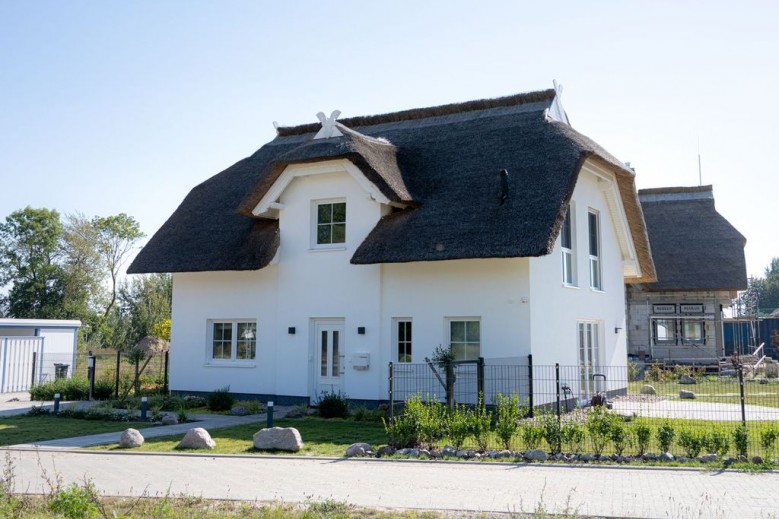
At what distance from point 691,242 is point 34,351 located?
88.9 ft

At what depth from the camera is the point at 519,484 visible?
9.07m

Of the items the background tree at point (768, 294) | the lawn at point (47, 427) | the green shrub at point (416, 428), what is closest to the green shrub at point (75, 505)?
the green shrub at point (416, 428)

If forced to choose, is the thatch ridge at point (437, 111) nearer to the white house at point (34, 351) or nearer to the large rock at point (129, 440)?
the white house at point (34, 351)

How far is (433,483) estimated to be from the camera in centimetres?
919

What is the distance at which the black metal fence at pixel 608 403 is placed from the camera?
1093 cm


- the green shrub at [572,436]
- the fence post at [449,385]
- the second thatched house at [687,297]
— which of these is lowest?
the green shrub at [572,436]

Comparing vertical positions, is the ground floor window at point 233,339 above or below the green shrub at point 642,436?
above

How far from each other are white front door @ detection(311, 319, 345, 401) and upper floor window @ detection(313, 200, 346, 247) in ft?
6.92

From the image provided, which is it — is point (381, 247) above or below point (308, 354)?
above

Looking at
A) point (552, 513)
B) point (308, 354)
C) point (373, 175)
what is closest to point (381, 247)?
point (373, 175)

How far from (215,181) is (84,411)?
8.78m

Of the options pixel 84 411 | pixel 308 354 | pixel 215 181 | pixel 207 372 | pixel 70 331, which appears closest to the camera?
pixel 84 411

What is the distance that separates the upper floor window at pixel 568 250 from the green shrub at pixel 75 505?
1399 cm

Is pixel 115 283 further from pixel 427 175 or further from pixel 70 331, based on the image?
pixel 427 175
